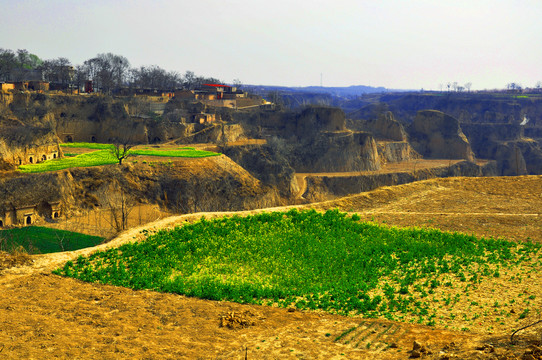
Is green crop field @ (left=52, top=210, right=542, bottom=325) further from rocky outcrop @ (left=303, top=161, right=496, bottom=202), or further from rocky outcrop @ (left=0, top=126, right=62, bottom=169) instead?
rocky outcrop @ (left=303, top=161, right=496, bottom=202)

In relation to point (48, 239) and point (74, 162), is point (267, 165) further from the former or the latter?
point (48, 239)

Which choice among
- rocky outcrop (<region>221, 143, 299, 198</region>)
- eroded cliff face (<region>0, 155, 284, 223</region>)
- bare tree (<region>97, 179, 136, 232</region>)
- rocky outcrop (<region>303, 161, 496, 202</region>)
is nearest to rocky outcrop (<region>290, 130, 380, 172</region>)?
rocky outcrop (<region>303, 161, 496, 202</region>)

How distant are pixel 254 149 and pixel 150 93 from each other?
28.8 metres

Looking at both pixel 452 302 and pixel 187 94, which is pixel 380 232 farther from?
pixel 187 94

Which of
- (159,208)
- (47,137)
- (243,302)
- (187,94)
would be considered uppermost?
(187,94)

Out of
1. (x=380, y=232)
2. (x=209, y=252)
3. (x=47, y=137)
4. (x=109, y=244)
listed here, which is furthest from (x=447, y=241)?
(x=47, y=137)

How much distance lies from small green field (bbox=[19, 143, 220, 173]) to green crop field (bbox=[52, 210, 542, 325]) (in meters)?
33.7

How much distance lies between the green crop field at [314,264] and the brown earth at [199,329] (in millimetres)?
652

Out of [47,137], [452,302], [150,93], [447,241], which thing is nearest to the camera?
[452,302]

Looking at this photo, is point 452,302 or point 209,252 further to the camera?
point 209,252

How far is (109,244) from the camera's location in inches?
728

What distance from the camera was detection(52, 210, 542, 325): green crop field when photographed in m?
14.6

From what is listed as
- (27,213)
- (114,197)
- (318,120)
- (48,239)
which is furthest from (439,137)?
(48,239)

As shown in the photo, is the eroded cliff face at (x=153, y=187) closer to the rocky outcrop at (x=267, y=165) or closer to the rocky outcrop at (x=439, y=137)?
the rocky outcrop at (x=267, y=165)
